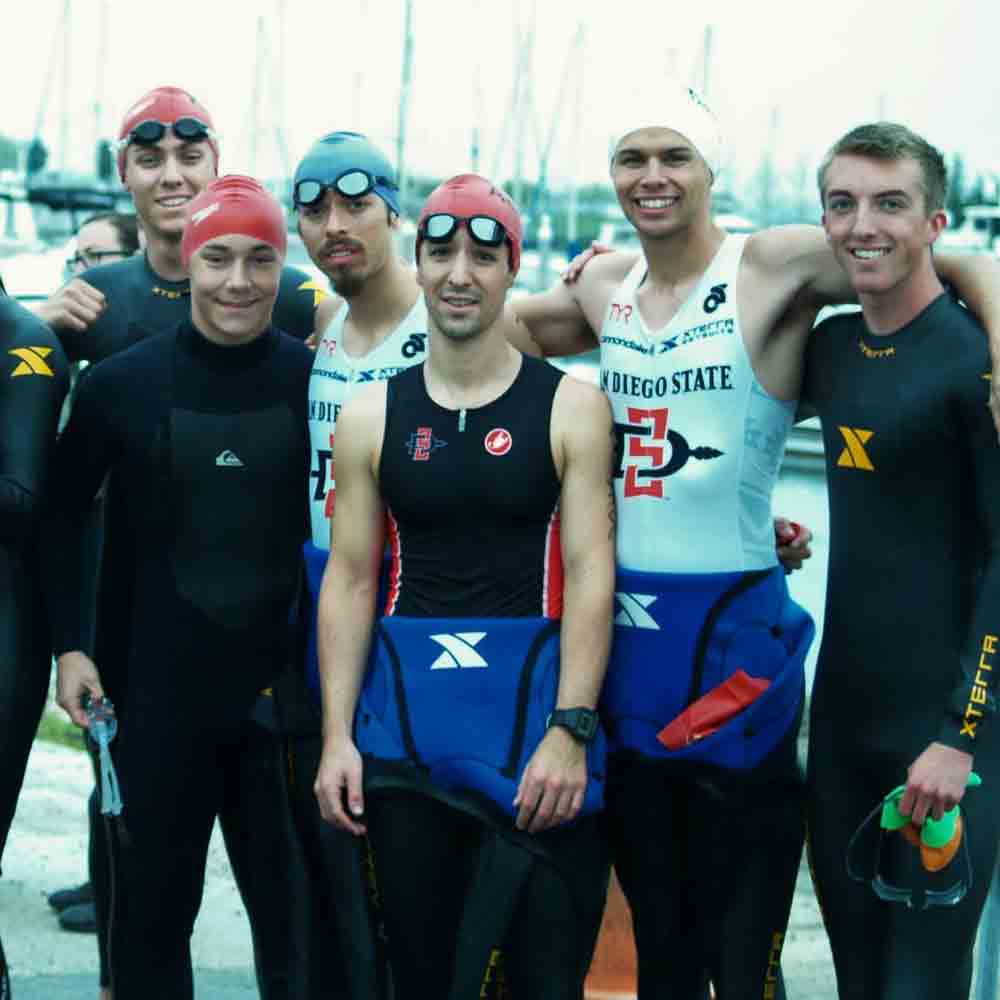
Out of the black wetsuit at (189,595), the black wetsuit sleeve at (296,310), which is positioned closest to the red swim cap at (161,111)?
the black wetsuit sleeve at (296,310)

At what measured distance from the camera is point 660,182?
3.94 metres

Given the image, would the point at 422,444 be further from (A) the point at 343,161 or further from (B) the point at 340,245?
(A) the point at 343,161

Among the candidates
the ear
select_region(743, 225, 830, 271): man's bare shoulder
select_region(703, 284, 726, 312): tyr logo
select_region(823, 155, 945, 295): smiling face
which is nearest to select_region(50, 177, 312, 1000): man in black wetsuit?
select_region(703, 284, 726, 312): tyr logo

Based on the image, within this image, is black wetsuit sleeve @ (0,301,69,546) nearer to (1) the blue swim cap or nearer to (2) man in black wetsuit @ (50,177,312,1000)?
(2) man in black wetsuit @ (50,177,312,1000)

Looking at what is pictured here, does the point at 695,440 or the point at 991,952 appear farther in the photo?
the point at 991,952

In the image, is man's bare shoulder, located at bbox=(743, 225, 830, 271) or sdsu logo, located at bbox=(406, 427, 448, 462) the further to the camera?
man's bare shoulder, located at bbox=(743, 225, 830, 271)

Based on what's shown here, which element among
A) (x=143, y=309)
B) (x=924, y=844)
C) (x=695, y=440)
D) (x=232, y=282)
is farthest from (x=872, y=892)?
(x=143, y=309)

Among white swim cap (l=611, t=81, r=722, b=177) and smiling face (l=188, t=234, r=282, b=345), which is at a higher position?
white swim cap (l=611, t=81, r=722, b=177)

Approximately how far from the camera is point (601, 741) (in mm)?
3807

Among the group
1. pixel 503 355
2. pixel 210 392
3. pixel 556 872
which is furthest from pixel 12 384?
pixel 556 872

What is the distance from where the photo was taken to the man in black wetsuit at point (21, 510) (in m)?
4.13

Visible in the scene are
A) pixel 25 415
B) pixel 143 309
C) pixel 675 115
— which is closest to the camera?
pixel 675 115

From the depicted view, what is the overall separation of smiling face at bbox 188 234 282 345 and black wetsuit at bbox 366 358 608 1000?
633mm

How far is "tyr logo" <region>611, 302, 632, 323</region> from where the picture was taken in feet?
13.4
